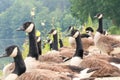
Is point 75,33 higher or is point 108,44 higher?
point 75,33

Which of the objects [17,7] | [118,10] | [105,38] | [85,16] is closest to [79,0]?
[85,16]

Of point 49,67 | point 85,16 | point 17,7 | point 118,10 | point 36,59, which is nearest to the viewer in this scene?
point 49,67

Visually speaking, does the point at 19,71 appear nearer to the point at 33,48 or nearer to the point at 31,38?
the point at 33,48

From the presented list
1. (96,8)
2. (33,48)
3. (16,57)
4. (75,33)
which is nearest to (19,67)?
(16,57)

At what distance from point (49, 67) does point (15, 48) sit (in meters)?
0.88

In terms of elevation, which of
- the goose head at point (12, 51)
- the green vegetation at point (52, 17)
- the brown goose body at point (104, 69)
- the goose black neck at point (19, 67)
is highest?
the goose head at point (12, 51)

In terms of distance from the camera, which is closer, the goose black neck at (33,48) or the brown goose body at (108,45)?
the goose black neck at (33,48)

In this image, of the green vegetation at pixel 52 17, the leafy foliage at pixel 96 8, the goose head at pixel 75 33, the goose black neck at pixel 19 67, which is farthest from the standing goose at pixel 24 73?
the leafy foliage at pixel 96 8

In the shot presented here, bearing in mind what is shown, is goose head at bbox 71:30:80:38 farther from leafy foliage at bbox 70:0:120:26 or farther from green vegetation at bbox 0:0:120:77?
leafy foliage at bbox 70:0:120:26

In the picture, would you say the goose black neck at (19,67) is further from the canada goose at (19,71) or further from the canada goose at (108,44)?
the canada goose at (108,44)

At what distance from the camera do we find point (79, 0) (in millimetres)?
44625

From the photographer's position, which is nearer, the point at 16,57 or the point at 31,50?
the point at 16,57

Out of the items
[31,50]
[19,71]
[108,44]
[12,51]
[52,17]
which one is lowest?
[108,44]

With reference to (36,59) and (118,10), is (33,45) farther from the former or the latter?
(118,10)
